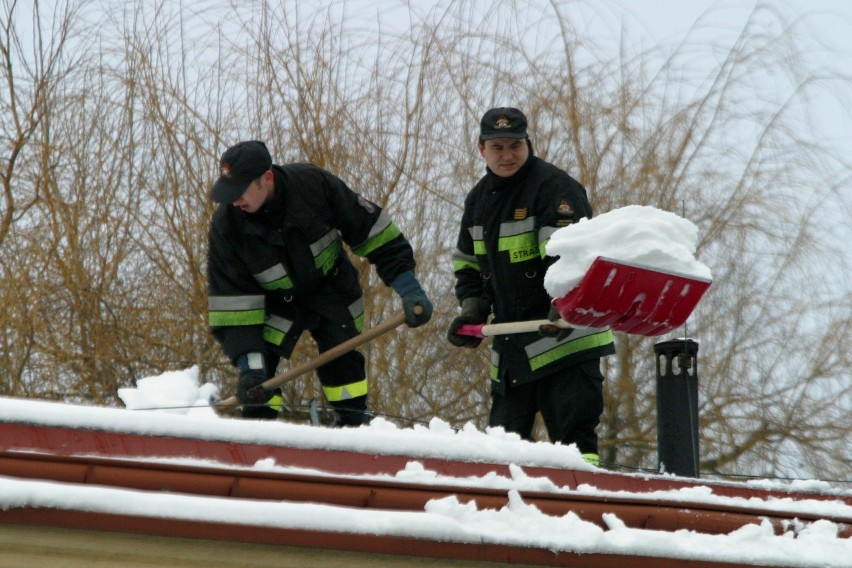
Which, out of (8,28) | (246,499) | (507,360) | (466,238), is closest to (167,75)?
(8,28)

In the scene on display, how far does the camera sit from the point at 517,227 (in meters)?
4.15

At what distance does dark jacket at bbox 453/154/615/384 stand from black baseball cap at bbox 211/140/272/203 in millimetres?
852

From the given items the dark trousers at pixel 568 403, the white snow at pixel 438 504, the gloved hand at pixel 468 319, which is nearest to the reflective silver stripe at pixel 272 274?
the gloved hand at pixel 468 319

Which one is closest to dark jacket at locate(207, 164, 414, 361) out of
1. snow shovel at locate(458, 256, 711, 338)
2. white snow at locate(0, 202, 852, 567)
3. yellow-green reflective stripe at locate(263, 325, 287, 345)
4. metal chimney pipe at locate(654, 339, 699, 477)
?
yellow-green reflective stripe at locate(263, 325, 287, 345)

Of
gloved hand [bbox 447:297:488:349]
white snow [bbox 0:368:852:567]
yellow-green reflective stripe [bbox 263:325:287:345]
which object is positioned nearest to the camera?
white snow [bbox 0:368:852:567]

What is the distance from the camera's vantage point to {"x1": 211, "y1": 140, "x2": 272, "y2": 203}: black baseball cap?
4.03 metres

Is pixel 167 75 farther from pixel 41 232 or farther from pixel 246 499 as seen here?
pixel 246 499

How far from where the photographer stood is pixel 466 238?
4.44 metres

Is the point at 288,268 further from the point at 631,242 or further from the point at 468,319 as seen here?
the point at 631,242

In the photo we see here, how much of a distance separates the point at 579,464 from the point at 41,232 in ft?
15.4

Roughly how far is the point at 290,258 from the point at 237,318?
0.30 meters

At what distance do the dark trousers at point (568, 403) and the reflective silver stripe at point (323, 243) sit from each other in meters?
0.88

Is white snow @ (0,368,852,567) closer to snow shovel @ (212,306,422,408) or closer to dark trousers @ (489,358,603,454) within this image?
dark trousers @ (489,358,603,454)

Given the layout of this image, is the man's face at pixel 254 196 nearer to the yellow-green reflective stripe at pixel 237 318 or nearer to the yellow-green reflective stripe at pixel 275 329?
the yellow-green reflective stripe at pixel 237 318
